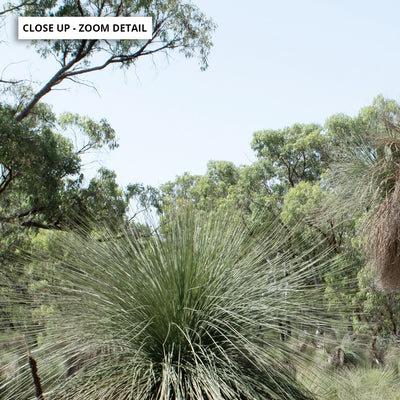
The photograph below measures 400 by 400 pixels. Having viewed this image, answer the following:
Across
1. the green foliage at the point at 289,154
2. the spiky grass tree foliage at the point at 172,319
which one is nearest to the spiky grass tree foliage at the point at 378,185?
the spiky grass tree foliage at the point at 172,319

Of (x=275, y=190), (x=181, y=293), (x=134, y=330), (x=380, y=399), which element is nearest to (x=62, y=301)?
(x=134, y=330)

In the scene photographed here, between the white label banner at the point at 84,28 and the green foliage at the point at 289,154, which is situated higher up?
the white label banner at the point at 84,28

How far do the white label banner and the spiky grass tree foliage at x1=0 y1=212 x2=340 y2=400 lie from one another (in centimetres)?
617

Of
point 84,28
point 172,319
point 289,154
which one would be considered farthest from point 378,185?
point 289,154

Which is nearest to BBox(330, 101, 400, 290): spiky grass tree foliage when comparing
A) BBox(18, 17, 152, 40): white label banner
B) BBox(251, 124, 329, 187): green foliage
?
BBox(18, 17, 152, 40): white label banner

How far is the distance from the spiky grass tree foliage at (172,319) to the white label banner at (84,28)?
6173 mm

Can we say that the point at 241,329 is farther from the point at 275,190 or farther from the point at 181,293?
the point at 275,190

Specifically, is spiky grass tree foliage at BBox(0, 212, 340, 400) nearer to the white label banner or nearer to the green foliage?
the white label banner

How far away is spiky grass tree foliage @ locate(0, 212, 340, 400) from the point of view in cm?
291

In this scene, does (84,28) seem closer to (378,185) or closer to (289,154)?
(378,185)

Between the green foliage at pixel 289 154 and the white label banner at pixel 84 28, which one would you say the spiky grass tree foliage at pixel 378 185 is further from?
the green foliage at pixel 289 154

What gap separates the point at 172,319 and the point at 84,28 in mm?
7233

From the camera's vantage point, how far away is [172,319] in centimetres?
316

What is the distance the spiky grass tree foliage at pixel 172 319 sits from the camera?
291 centimetres
